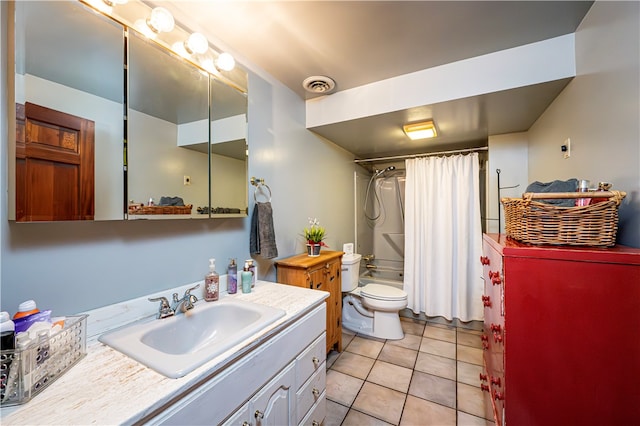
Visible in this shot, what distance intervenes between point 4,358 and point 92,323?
0.36 meters

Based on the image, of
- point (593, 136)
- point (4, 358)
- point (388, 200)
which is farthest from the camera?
point (388, 200)

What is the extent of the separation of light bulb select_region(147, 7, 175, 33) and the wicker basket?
5.57 feet

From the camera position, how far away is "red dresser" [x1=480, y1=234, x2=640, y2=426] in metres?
0.77

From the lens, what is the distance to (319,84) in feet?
6.38

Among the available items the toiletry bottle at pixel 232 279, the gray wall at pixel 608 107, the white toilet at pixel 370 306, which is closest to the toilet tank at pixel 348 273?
the white toilet at pixel 370 306

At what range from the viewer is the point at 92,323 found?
0.94 meters

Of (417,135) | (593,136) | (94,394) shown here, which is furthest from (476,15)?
(94,394)

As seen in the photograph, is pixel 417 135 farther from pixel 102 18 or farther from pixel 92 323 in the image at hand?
pixel 92 323

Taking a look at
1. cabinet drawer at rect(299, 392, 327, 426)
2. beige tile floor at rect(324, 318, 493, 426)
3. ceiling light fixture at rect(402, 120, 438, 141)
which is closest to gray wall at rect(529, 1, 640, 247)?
ceiling light fixture at rect(402, 120, 438, 141)

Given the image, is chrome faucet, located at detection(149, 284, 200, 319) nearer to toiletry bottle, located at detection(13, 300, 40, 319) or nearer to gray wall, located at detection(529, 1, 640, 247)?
toiletry bottle, located at detection(13, 300, 40, 319)

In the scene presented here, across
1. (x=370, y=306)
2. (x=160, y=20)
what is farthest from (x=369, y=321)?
(x=160, y=20)

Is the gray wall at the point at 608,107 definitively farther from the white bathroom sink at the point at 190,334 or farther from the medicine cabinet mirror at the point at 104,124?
the medicine cabinet mirror at the point at 104,124

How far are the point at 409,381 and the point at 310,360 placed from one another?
1.03 meters

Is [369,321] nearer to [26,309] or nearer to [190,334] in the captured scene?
[190,334]
